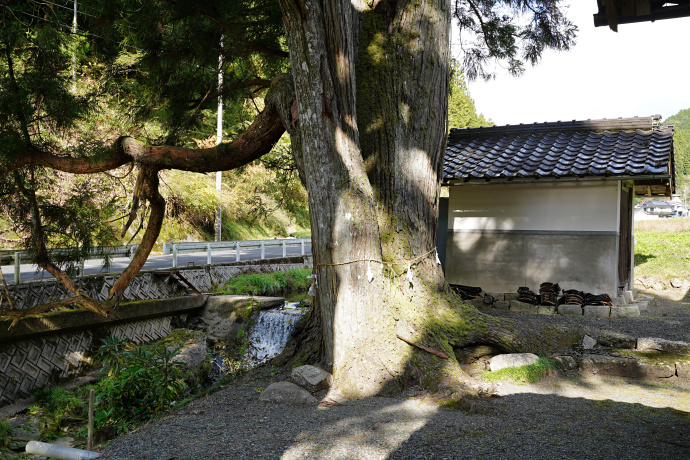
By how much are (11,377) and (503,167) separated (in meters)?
8.77

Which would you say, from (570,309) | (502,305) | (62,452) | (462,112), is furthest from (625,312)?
(462,112)

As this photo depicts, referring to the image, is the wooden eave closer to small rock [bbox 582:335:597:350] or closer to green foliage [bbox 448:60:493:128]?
small rock [bbox 582:335:597:350]

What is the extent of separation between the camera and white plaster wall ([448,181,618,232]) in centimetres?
885

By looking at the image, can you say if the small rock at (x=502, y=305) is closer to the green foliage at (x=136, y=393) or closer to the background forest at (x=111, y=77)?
the background forest at (x=111, y=77)

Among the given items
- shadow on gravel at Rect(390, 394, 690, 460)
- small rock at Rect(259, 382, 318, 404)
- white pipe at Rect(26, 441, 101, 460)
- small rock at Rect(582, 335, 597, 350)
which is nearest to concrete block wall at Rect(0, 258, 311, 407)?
white pipe at Rect(26, 441, 101, 460)

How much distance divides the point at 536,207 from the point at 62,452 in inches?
323

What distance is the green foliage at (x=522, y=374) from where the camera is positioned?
5148mm

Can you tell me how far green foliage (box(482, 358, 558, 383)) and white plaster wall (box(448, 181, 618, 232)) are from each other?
448 cm

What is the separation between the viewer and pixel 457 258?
10109mm

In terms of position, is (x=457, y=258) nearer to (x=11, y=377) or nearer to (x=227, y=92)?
(x=227, y=92)

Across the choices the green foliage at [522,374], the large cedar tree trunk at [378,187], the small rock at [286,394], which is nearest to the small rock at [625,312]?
the large cedar tree trunk at [378,187]

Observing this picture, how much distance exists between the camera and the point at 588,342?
6.33 m

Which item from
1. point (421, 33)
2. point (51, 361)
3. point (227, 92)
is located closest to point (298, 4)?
point (421, 33)

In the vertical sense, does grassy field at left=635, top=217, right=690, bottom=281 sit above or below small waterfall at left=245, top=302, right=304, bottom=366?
above
